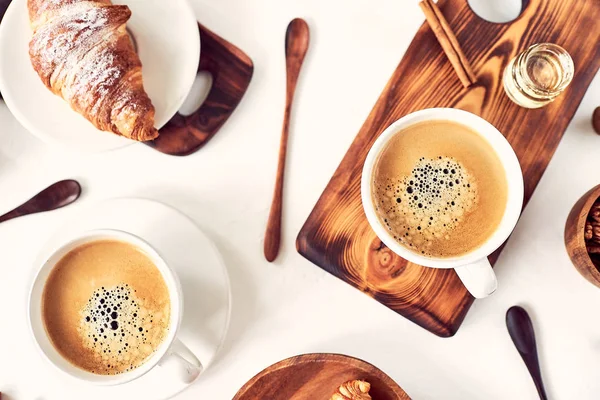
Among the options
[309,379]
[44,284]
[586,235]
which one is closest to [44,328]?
[44,284]

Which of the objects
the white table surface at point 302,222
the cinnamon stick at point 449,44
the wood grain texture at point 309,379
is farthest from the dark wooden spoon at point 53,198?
the cinnamon stick at point 449,44

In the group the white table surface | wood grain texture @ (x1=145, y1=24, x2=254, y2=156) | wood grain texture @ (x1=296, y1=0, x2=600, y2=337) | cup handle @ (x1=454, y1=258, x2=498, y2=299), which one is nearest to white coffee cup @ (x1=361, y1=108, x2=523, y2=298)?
cup handle @ (x1=454, y1=258, x2=498, y2=299)

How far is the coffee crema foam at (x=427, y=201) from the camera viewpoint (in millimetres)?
1013

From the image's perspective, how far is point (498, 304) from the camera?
1178 millimetres

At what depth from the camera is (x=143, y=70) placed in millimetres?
1140

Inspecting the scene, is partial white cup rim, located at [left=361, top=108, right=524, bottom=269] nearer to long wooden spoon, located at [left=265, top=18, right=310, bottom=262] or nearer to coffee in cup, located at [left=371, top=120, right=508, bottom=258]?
coffee in cup, located at [left=371, top=120, right=508, bottom=258]

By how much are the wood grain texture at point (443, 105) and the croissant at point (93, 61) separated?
1.18 ft

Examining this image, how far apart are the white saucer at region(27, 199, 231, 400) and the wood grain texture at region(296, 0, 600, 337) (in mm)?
179

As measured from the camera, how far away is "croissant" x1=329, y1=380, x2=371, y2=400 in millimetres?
1039

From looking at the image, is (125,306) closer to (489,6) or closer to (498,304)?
(498,304)

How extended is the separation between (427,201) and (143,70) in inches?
22.1

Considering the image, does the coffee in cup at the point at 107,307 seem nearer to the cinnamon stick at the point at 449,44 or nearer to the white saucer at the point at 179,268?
the white saucer at the point at 179,268

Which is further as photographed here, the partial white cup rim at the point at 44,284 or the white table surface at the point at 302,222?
the white table surface at the point at 302,222

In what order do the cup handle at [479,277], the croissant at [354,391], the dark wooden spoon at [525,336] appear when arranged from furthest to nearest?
1. the dark wooden spoon at [525,336]
2. the croissant at [354,391]
3. the cup handle at [479,277]
